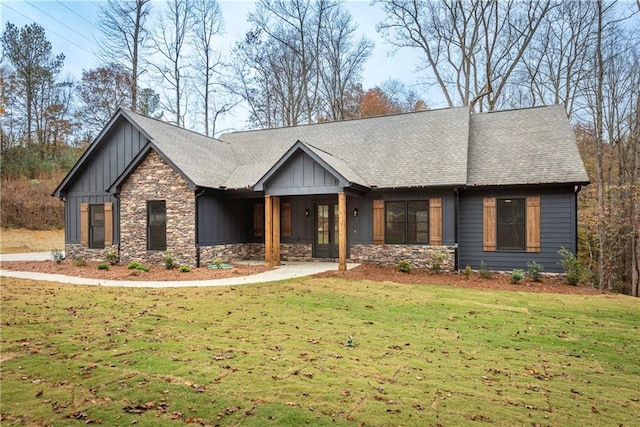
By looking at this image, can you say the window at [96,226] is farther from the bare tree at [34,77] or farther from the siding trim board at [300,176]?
the bare tree at [34,77]

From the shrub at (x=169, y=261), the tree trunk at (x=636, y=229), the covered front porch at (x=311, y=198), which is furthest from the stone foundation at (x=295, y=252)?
the tree trunk at (x=636, y=229)

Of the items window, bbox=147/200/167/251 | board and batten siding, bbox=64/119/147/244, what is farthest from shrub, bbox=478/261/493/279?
board and batten siding, bbox=64/119/147/244

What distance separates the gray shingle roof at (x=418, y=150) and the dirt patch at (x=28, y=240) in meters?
11.3

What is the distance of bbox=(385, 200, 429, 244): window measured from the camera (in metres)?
13.6

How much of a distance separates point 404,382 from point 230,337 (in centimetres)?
266

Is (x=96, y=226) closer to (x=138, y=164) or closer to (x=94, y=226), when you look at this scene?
(x=94, y=226)

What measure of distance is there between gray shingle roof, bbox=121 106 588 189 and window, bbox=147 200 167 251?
1.86 meters

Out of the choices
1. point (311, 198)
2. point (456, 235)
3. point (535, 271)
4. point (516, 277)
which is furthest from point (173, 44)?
point (535, 271)

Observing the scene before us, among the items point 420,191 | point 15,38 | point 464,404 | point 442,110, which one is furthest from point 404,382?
point 15,38

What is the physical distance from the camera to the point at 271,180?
13.5 metres

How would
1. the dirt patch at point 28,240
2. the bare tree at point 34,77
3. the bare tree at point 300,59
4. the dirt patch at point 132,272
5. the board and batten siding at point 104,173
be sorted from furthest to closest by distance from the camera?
the bare tree at point 300,59 < the bare tree at point 34,77 < the dirt patch at point 28,240 < the board and batten siding at point 104,173 < the dirt patch at point 132,272

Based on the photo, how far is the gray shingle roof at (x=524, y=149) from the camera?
1243cm

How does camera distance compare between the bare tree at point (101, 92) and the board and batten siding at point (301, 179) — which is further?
the bare tree at point (101, 92)

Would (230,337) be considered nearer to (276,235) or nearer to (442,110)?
(276,235)
